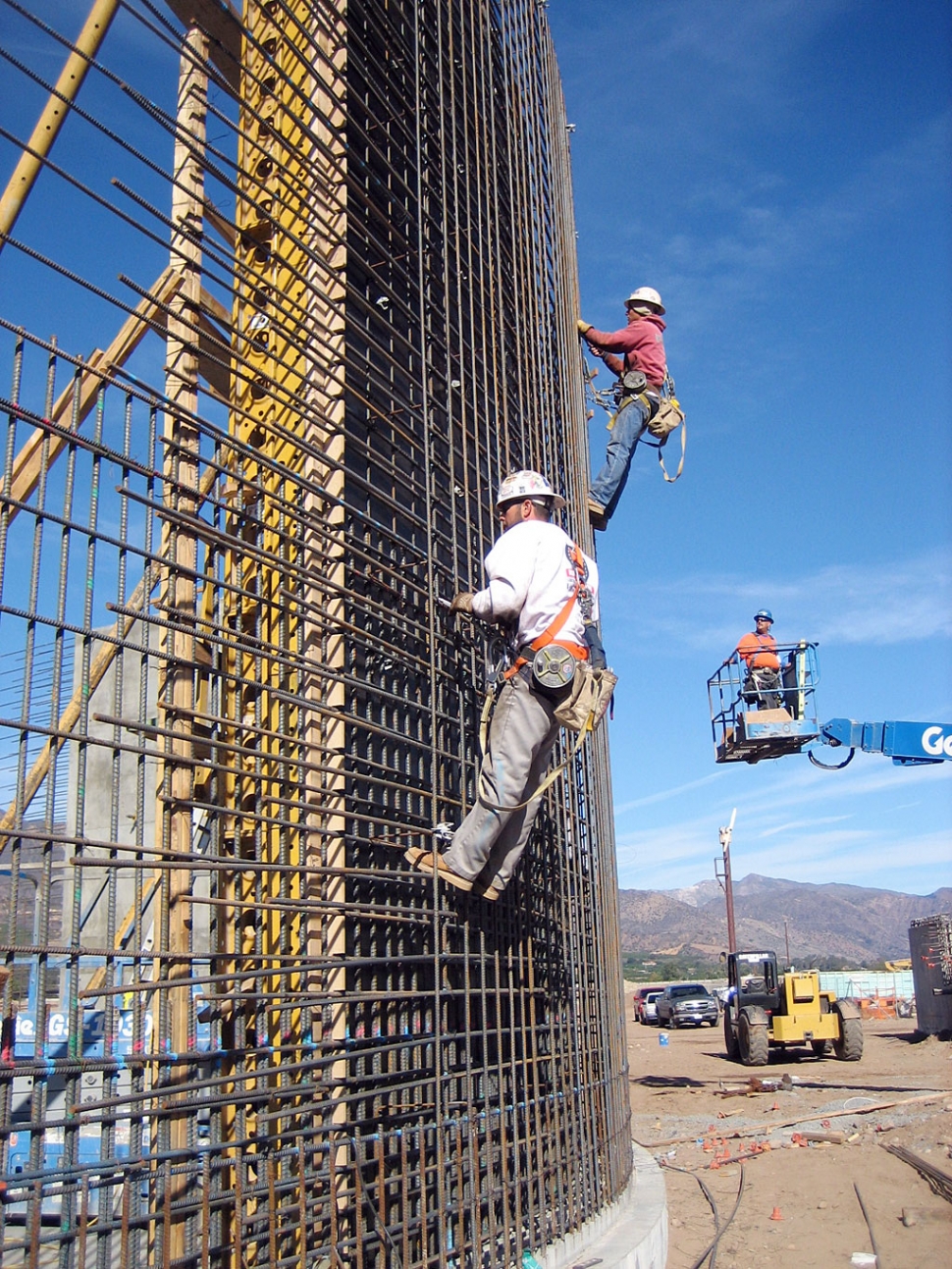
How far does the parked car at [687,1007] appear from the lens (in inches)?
1474

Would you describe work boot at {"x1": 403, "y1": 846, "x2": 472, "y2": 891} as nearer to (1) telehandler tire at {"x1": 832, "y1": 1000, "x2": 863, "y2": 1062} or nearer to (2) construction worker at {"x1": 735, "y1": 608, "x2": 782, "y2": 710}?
(2) construction worker at {"x1": 735, "y1": 608, "x2": 782, "y2": 710}

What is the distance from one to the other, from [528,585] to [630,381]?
339 centimetres

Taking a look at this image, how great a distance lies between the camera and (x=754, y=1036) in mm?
19969

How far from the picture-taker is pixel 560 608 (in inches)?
194

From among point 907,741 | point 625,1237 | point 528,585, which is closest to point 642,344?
point 528,585

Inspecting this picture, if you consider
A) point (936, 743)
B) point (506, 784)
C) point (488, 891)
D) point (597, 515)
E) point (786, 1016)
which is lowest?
point (786, 1016)

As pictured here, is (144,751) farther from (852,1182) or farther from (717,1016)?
(717,1016)

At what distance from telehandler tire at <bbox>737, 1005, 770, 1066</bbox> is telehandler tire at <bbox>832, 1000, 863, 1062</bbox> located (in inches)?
62.0

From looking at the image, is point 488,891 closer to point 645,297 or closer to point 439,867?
point 439,867

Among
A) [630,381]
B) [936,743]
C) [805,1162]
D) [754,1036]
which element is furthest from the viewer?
[754,1036]

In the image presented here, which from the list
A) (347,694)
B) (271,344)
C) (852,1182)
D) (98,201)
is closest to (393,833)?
(347,694)

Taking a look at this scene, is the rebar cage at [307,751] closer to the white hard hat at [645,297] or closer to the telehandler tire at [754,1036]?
the white hard hat at [645,297]

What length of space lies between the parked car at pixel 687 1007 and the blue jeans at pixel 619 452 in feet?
108

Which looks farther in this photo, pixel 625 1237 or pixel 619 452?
pixel 619 452
